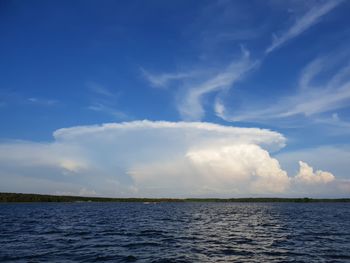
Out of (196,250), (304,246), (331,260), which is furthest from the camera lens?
(304,246)

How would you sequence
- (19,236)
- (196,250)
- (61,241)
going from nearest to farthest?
(196,250) < (61,241) < (19,236)

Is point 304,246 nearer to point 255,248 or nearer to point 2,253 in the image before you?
point 255,248

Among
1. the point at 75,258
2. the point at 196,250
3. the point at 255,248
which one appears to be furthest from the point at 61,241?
the point at 255,248

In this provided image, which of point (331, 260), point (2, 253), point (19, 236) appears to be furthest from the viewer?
point (19, 236)

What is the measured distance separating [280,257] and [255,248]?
4.93 meters

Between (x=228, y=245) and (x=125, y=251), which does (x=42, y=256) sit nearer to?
(x=125, y=251)

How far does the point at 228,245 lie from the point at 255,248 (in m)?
2.95

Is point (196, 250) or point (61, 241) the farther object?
point (61, 241)

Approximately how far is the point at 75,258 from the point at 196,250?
11033 mm

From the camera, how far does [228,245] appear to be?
37875 mm

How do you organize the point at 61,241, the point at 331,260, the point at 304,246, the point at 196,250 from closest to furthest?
the point at 331,260, the point at 196,250, the point at 304,246, the point at 61,241

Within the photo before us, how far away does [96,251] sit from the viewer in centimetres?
3397

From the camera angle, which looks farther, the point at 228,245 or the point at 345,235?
the point at 345,235

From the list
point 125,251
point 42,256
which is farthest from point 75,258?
point 125,251
